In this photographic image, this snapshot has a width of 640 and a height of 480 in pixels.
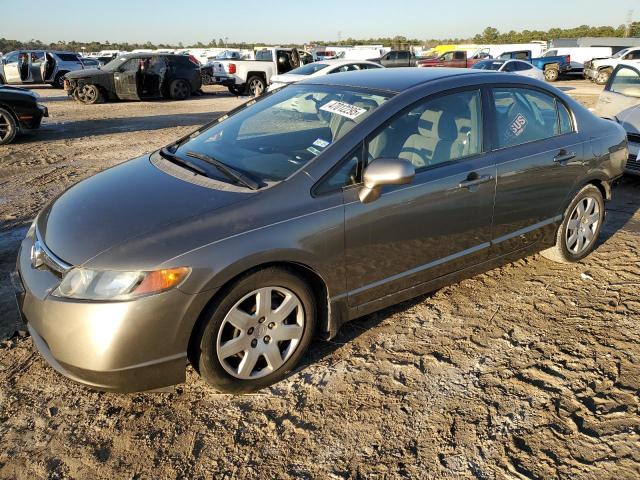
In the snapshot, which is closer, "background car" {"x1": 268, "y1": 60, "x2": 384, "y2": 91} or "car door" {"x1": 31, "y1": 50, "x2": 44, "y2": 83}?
"background car" {"x1": 268, "y1": 60, "x2": 384, "y2": 91}

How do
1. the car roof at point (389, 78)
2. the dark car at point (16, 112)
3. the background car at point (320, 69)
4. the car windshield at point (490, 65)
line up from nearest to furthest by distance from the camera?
the car roof at point (389, 78)
the dark car at point (16, 112)
the background car at point (320, 69)
the car windshield at point (490, 65)

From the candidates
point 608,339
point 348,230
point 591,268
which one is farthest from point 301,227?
point 591,268

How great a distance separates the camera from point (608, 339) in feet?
11.0

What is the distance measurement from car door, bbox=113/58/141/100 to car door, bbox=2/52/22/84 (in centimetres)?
771

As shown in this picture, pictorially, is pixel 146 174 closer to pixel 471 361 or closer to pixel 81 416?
pixel 81 416

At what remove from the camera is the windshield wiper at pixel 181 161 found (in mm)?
3154

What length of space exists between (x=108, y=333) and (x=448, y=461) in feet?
5.44

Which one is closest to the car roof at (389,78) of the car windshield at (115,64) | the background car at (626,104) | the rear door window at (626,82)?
the background car at (626,104)

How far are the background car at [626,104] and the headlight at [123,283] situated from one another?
6061 mm

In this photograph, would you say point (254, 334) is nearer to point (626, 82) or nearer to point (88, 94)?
point (626, 82)

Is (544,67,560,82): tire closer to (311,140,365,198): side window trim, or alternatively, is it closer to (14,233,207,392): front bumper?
(311,140,365,198): side window trim

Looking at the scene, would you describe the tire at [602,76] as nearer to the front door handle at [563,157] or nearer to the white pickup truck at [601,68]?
A: the white pickup truck at [601,68]

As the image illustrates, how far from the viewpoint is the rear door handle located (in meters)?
3.34

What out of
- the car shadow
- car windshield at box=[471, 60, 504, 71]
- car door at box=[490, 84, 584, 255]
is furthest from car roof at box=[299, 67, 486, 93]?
car windshield at box=[471, 60, 504, 71]
